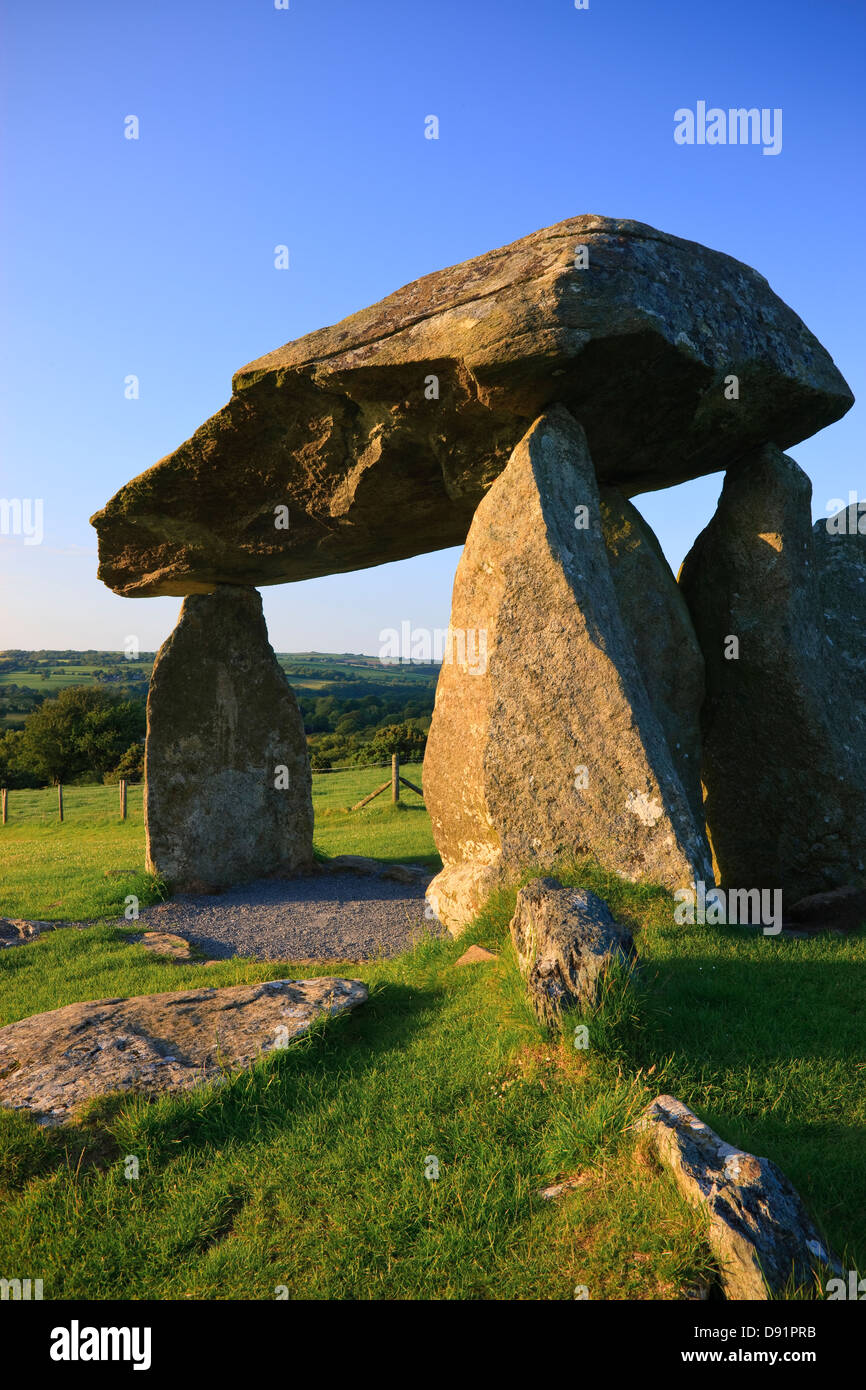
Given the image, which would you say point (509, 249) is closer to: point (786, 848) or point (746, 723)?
point (746, 723)

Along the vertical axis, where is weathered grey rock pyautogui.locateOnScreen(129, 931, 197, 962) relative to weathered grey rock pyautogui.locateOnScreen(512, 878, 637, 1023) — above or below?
below

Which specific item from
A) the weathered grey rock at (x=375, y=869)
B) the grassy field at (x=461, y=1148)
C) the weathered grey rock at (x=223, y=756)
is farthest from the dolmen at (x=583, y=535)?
the weathered grey rock at (x=375, y=869)

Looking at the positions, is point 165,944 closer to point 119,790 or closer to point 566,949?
point 566,949

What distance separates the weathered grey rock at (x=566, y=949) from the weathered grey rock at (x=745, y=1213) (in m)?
1.07

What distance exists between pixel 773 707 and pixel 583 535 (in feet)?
10.5

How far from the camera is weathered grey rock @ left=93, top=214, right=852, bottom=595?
8438mm

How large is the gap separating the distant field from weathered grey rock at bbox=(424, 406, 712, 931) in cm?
629

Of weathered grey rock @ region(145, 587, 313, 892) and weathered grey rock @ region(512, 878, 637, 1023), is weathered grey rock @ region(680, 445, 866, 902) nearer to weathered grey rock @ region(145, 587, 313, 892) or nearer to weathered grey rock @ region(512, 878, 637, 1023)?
weathered grey rock @ region(512, 878, 637, 1023)

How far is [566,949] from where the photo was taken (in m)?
5.13

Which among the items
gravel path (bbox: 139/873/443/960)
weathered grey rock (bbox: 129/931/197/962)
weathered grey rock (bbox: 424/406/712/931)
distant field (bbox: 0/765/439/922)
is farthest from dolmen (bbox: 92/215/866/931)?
weathered grey rock (bbox: 129/931/197/962)

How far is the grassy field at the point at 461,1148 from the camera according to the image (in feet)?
12.4

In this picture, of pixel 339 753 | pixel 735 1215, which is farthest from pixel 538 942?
pixel 339 753

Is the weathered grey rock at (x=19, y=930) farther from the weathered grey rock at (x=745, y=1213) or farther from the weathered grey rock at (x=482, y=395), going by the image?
the weathered grey rock at (x=745, y=1213)

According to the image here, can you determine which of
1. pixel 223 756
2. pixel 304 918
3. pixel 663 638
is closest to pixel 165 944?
pixel 304 918
